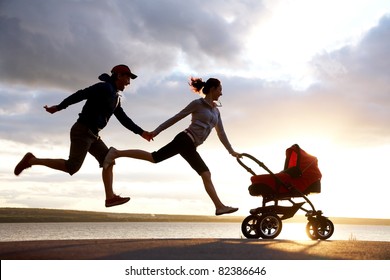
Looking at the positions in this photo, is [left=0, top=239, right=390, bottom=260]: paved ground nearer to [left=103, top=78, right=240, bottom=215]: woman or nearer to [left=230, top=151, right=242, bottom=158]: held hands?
[left=103, top=78, right=240, bottom=215]: woman

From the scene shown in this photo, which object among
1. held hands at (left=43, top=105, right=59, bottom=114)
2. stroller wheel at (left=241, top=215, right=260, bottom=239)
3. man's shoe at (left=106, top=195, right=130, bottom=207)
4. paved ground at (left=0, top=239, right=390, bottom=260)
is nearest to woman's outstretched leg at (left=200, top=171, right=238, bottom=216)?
→ stroller wheel at (left=241, top=215, right=260, bottom=239)

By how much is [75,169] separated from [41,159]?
27.7 inches

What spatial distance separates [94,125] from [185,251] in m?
3.04

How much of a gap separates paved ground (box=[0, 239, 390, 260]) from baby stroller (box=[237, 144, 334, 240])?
6.93 feet

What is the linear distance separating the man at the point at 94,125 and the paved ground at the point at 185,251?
1529mm

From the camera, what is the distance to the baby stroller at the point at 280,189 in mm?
10297

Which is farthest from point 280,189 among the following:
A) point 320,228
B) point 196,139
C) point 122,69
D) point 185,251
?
point 185,251

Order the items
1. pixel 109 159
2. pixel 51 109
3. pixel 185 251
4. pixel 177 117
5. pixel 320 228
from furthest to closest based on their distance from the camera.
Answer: pixel 320 228 < pixel 177 117 < pixel 109 159 < pixel 51 109 < pixel 185 251

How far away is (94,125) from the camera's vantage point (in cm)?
916

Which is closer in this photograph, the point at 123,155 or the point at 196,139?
the point at 123,155

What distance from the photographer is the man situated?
359 inches

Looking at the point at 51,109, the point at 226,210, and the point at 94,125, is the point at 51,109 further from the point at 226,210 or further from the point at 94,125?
the point at 226,210

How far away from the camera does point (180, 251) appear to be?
692 centimetres
